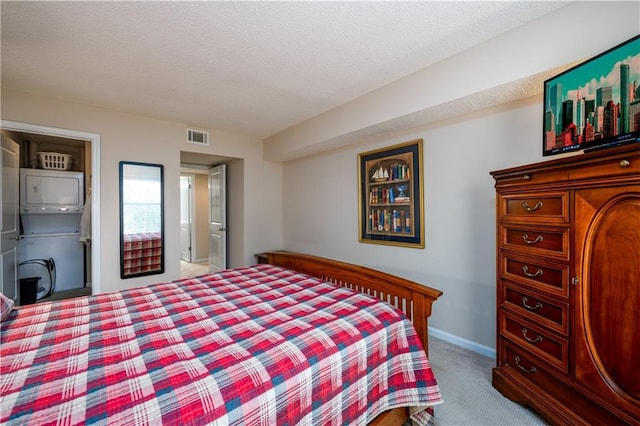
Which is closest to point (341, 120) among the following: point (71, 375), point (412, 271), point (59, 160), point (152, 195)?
point (412, 271)

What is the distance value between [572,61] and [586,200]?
868 mm

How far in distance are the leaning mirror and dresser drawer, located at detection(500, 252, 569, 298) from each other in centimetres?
375

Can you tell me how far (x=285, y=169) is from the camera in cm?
470

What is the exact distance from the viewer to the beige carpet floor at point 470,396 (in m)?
1.64

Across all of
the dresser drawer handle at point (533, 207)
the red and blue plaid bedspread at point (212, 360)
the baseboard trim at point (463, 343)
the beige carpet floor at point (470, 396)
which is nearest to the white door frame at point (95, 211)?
the red and blue plaid bedspread at point (212, 360)

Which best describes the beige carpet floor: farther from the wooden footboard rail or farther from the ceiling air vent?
the ceiling air vent

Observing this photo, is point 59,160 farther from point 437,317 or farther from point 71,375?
point 437,317

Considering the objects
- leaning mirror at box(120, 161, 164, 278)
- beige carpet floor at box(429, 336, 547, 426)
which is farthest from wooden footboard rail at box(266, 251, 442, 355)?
leaning mirror at box(120, 161, 164, 278)

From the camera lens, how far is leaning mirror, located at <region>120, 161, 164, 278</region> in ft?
10.9

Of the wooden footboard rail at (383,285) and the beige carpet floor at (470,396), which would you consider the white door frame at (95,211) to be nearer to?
the wooden footboard rail at (383,285)

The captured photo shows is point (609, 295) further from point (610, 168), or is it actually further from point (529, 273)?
point (610, 168)

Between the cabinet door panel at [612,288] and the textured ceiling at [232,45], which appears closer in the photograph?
the cabinet door panel at [612,288]

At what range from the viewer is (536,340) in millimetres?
1600

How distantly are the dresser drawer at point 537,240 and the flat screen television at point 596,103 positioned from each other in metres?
0.46
